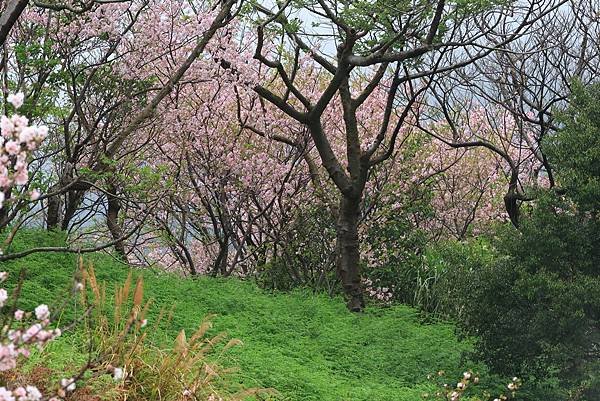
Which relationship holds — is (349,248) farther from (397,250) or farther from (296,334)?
(296,334)

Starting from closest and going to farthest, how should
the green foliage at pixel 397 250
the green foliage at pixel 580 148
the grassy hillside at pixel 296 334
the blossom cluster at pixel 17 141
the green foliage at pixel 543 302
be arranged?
the blossom cluster at pixel 17 141 → the grassy hillside at pixel 296 334 → the green foliage at pixel 543 302 → the green foliage at pixel 580 148 → the green foliage at pixel 397 250

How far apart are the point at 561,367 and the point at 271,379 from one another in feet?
7.68

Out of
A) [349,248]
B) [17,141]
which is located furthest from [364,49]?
[17,141]

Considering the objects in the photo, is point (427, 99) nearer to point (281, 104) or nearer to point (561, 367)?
point (281, 104)

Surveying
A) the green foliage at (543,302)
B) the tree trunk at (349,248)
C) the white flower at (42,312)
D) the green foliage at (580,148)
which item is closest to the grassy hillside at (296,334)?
the tree trunk at (349,248)

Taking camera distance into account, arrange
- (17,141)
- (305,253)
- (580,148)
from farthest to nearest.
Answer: (305,253) < (580,148) < (17,141)

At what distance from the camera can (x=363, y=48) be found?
8523 mm

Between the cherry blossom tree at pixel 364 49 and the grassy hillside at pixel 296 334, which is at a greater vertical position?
the cherry blossom tree at pixel 364 49

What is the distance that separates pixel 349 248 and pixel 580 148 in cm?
407

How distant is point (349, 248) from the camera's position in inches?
388

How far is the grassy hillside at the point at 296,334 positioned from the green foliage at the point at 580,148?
2012mm

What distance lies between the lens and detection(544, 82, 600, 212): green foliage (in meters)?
6.22

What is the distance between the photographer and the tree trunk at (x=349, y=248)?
966 cm

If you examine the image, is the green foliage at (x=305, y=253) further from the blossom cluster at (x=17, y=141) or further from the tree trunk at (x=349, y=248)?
the blossom cluster at (x=17, y=141)
